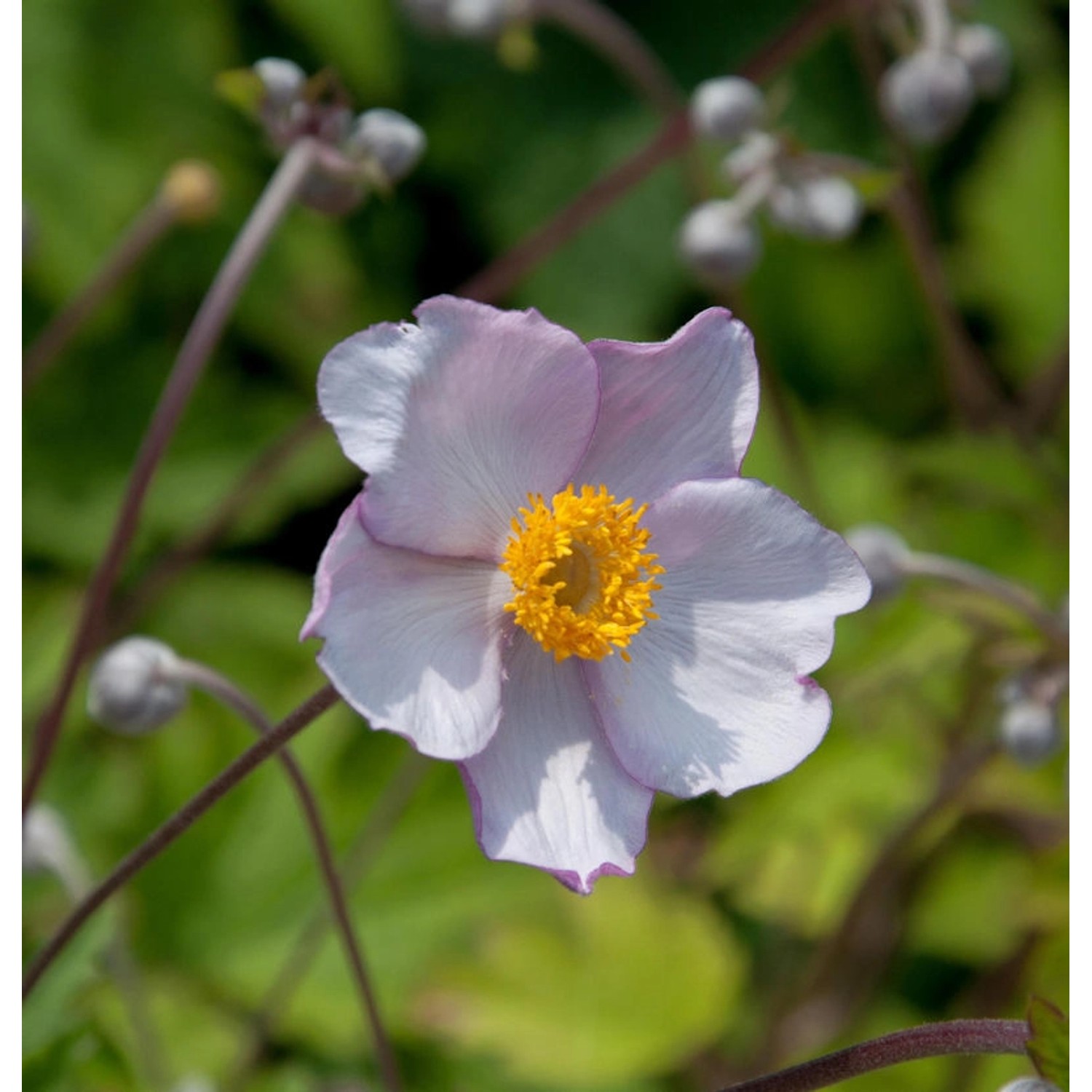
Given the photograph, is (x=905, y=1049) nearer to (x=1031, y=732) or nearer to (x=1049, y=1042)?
(x=1049, y=1042)

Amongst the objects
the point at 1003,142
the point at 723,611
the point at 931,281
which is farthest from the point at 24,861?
the point at 1003,142

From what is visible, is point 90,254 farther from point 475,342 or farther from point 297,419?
point 475,342

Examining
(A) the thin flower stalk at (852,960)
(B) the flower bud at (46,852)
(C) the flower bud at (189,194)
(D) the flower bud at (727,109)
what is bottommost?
(A) the thin flower stalk at (852,960)

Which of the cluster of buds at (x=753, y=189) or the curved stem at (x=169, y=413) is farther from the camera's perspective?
the cluster of buds at (x=753, y=189)

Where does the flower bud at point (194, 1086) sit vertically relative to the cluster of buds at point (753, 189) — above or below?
below

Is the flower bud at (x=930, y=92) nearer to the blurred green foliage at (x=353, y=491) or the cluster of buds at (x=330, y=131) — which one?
the blurred green foliage at (x=353, y=491)

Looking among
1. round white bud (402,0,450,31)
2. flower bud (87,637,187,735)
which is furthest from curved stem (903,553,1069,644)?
round white bud (402,0,450,31)

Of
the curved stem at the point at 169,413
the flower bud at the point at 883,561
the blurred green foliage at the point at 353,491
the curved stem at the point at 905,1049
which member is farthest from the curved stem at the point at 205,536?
the curved stem at the point at 905,1049
